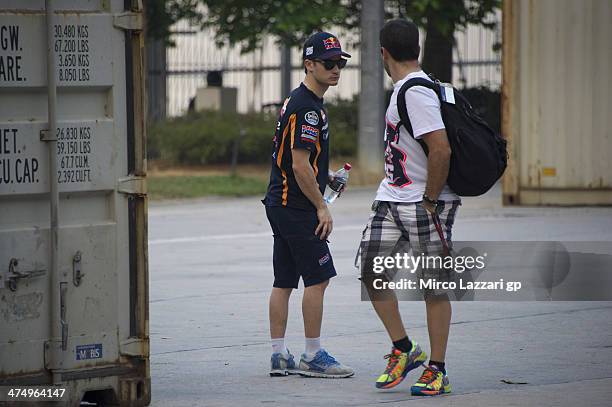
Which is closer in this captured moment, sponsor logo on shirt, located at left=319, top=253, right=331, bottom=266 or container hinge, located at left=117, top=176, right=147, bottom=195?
container hinge, located at left=117, top=176, right=147, bottom=195

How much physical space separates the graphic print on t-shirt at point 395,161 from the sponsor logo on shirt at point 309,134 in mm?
522

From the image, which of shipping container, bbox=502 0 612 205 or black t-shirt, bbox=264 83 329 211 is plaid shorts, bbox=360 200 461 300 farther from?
shipping container, bbox=502 0 612 205

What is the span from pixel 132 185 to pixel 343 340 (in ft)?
8.73

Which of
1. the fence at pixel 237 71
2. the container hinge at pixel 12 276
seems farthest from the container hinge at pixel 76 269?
the fence at pixel 237 71

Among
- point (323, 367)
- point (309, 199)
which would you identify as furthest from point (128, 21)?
point (323, 367)

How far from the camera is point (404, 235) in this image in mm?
7391

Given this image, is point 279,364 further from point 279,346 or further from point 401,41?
point 401,41

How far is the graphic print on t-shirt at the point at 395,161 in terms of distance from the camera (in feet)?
24.1

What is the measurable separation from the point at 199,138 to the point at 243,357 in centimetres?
1675

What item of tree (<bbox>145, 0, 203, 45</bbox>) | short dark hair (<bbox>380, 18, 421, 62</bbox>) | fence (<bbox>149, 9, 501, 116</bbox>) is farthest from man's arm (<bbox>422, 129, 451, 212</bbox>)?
fence (<bbox>149, 9, 501, 116</bbox>)

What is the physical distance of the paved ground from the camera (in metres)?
7.33

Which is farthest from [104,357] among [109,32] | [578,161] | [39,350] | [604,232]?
[578,161]

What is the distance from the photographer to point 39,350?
664 cm

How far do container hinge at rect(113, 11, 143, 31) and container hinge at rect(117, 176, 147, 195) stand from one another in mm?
740
